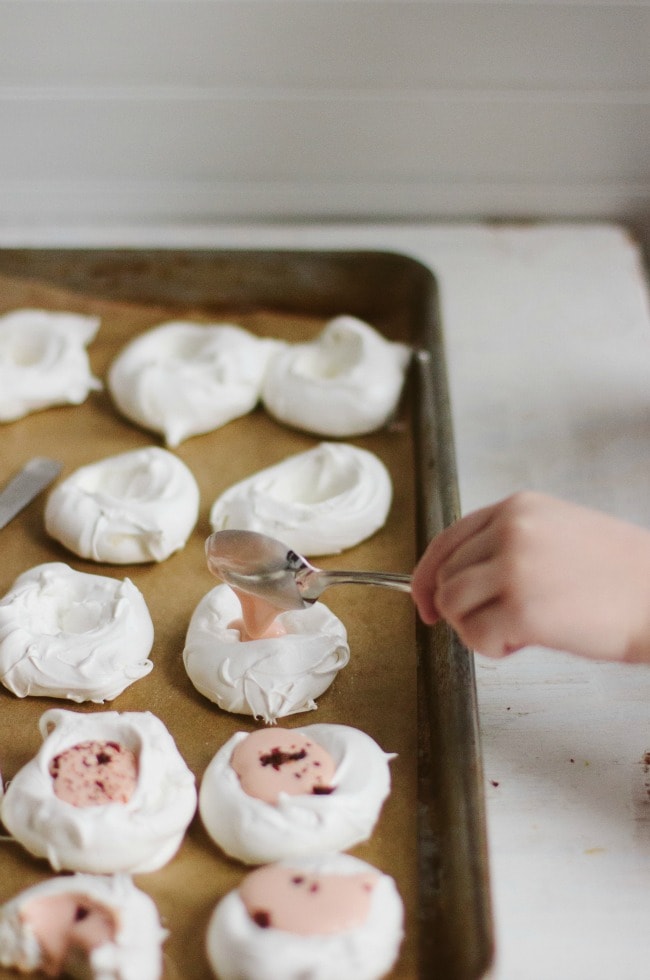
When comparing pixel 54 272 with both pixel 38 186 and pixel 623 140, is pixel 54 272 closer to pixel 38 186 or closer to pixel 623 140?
pixel 38 186

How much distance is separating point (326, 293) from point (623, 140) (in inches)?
24.5

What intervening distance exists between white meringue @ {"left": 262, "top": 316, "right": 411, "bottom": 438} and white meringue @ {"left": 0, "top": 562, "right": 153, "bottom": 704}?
42cm

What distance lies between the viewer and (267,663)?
1132 millimetres

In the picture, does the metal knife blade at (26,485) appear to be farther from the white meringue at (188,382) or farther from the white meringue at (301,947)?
the white meringue at (301,947)

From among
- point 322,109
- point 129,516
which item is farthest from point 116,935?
point 322,109

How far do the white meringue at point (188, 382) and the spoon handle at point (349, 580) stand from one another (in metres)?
0.45

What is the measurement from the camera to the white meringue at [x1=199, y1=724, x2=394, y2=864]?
3.15ft

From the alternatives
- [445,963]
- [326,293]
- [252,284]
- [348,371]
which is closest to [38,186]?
[252,284]

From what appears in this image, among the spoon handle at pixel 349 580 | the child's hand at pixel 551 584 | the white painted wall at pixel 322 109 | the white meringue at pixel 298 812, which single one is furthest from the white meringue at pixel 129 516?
the white painted wall at pixel 322 109

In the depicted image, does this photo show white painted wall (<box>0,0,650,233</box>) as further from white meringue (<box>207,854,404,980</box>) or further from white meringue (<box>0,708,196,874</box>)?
white meringue (<box>207,854,404,980</box>)

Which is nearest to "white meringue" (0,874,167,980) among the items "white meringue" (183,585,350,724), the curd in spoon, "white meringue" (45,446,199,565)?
"white meringue" (183,585,350,724)

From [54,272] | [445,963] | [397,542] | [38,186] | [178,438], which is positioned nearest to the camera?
[445,963]

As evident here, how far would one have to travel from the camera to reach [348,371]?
155cm

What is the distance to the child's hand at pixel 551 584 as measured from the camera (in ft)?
2.98
